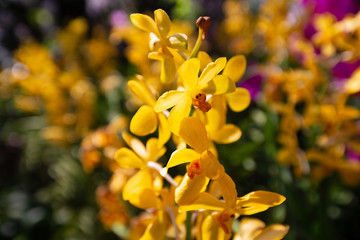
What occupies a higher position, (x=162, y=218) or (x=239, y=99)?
(x=239, y=99)

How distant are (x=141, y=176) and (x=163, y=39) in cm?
17

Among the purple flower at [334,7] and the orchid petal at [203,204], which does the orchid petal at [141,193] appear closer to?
the orchid petal at [203,204]

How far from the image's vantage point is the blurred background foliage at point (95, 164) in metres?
0.82

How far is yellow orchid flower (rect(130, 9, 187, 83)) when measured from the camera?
1.22ft

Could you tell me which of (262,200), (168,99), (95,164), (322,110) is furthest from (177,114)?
(95,164)

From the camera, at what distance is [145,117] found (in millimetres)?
381

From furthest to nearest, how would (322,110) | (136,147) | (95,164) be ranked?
(95,164) < (322,110) < (136,147)

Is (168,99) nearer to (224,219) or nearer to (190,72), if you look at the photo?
(190,72)

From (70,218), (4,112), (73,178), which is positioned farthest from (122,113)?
(4,112)

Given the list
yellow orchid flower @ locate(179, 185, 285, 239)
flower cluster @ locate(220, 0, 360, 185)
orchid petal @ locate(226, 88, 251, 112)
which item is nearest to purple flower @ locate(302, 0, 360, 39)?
flower cluster @ locate(220, 0, 360, 185)

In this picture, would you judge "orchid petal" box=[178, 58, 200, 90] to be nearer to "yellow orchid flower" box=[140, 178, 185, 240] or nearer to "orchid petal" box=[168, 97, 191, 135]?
"orchid petal" box=[168, 97, 191, 135]

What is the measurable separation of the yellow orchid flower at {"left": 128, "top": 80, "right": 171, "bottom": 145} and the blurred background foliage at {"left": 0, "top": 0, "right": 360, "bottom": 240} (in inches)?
12.5

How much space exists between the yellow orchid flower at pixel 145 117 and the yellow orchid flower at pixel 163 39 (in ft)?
0.09

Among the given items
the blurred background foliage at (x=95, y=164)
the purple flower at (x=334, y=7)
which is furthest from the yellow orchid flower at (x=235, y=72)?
the purple flower at (x=334, y=7)
